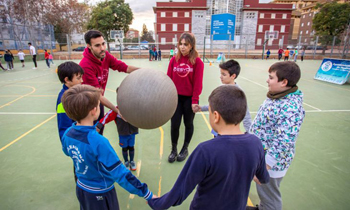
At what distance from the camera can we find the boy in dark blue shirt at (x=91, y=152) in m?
1.64

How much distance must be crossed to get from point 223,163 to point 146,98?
4.08 ft

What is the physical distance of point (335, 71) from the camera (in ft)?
38.2

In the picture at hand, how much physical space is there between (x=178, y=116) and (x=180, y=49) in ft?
3.88

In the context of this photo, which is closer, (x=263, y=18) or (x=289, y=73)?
(x=289, y=73)

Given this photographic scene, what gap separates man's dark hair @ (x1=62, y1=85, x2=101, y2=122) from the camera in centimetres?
166

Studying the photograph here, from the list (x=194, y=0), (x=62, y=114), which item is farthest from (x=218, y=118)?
(x=194, y=0)

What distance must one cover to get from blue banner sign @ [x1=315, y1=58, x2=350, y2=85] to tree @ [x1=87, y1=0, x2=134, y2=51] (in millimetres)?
43104

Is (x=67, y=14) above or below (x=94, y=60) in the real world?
above

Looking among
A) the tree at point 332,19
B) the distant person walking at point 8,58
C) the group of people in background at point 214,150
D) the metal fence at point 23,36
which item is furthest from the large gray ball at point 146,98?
the tree at point 332,19

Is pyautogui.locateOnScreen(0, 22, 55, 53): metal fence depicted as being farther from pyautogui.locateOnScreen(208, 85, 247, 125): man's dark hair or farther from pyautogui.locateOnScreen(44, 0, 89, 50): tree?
pyautogui.locateOnScreen(208, 85, 247, 125): man's dark hair

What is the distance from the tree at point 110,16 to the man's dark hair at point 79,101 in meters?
47.9

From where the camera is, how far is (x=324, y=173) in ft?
11.3

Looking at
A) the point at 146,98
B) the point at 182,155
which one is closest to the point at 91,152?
the point at 146,98

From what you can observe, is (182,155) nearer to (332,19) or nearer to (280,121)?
(280,121)
